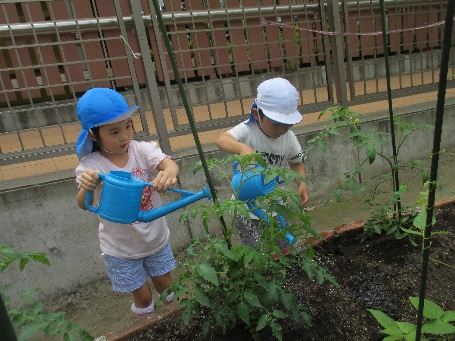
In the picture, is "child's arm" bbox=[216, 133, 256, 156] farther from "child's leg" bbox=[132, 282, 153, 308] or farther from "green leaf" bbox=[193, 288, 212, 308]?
"child's leg" bbox=[132, 282, 153, 308]

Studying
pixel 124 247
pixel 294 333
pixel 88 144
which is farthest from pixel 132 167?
Result: pixel 294 333

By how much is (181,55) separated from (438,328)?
277 centimetres

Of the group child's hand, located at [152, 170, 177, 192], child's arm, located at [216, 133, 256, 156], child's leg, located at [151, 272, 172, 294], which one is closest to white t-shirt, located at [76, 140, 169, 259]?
child's leg, located at [151, 272, 172, 294]

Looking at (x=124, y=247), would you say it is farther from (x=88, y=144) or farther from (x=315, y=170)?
(x=315, y=170)

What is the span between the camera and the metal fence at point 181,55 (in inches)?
110

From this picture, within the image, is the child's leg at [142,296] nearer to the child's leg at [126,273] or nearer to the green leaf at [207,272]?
the child's leg at [126,273]

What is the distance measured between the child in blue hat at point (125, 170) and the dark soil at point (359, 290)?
55 centimetres

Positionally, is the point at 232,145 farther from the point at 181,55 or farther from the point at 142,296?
the point at 181,55

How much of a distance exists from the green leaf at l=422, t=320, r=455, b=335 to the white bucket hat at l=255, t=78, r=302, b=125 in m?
0.98

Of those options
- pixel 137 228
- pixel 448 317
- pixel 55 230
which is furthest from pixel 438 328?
pixel 55 230

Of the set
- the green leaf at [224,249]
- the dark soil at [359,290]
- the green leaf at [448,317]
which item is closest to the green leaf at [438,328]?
the green leaf at [448,317]

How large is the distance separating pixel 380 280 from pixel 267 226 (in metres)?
0.66

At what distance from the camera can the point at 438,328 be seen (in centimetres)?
96

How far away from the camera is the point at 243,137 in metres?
1.95
